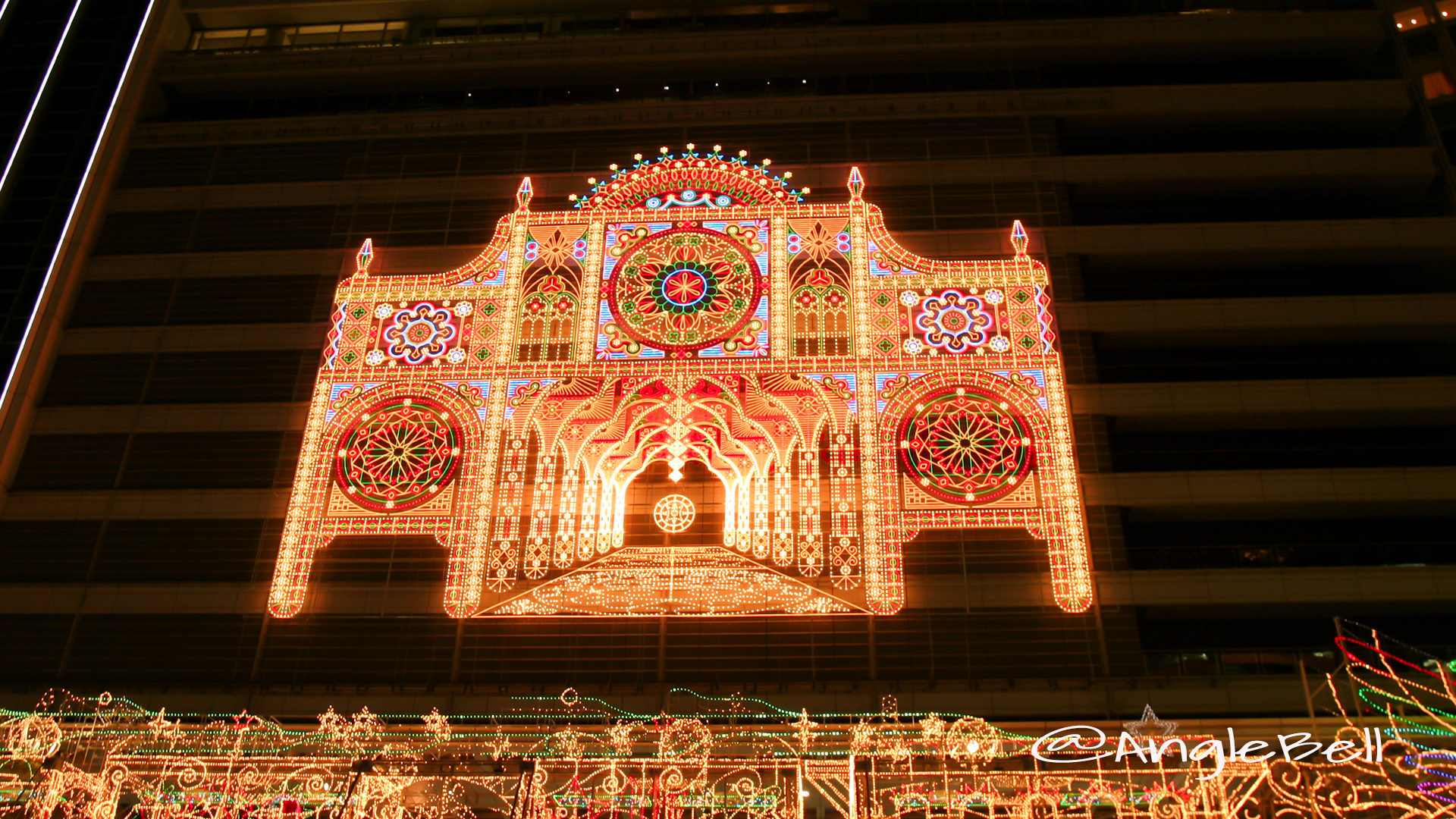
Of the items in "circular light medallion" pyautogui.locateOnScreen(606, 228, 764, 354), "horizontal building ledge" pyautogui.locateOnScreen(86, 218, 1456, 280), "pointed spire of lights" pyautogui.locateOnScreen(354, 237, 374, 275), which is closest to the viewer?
"circular light medallion" pyautogui.locateOnScreen(606, 228, 764, 354)

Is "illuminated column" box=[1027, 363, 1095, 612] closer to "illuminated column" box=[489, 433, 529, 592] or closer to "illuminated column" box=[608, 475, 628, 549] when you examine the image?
"illuminated column" box=[608, 475, 628, 549]

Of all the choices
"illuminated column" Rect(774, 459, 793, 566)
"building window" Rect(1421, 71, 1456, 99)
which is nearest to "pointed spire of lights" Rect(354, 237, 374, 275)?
"illuminated column" Rect(774, 459, 793, 566)

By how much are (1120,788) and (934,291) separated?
10820 millimetres

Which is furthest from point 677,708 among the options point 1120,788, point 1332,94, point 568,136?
point 1332,94

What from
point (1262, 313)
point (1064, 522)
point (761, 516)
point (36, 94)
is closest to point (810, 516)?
point (761, 516)

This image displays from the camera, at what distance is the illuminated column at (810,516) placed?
2061 centimetres

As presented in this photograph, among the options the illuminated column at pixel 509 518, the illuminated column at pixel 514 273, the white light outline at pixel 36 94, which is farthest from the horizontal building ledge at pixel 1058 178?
the illuminated column at pixel 509 518

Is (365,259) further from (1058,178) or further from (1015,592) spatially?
(1058,178)

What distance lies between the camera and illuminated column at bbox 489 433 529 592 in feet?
68.4

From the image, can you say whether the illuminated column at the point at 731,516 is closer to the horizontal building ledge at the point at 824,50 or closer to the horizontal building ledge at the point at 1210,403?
the horizontal building ledge at the point at 1210,403

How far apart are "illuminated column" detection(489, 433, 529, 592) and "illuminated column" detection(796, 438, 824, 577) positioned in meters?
5.63

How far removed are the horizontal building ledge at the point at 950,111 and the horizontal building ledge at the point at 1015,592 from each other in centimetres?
1287

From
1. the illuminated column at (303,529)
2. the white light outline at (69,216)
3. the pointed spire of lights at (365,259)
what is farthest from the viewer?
the white light outline at (69,216)

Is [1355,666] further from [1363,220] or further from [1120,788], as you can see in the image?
[1363,220]
